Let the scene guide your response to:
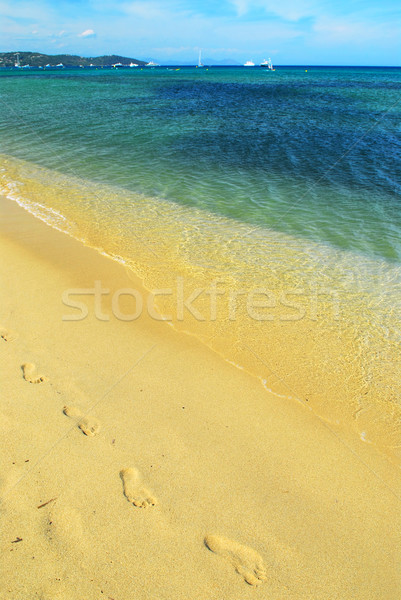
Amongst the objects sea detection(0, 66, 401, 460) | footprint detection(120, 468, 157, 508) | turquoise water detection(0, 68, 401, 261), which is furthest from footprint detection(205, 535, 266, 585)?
turquoise water detection(0, 68, 401, 261)

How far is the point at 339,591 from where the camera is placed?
275 centimetres

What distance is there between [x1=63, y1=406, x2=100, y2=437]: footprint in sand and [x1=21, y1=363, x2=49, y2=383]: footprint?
58 cm

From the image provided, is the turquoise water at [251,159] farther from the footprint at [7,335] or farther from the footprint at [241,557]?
the footprint at [241,557]

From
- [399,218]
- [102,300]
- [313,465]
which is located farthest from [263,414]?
[399,218]

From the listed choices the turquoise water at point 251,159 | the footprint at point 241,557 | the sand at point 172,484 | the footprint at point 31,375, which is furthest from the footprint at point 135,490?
the turquoise water at point 251,159

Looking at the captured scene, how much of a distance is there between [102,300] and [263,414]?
3243mm

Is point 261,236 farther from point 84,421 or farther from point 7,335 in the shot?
point 84,421

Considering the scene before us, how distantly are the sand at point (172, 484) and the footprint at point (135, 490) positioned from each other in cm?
1

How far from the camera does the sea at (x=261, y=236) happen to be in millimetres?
5004

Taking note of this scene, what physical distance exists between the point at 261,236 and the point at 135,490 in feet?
21.5

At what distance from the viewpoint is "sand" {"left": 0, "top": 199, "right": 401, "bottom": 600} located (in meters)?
2.74

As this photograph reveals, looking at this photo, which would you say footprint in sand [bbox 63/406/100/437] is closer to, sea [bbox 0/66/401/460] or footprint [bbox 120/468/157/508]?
footprint [bbox 120/468/157/508]

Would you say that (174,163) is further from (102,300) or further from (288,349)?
(288,349)

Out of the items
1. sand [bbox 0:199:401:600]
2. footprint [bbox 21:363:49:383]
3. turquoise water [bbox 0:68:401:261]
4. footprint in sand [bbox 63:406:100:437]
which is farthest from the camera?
turquoise water [bbox 0:68:401:261]
